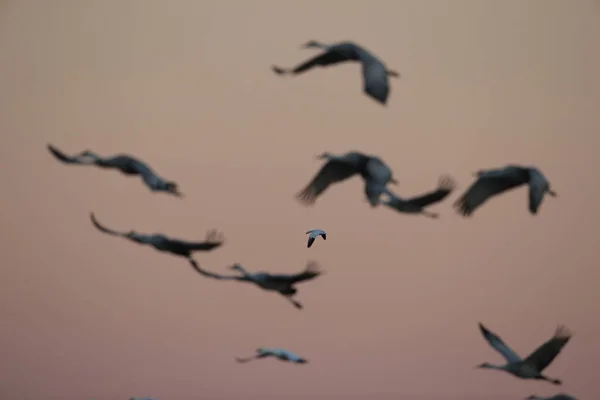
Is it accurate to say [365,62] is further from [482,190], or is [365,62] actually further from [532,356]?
[532,356]

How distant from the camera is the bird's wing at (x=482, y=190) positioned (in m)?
1.77

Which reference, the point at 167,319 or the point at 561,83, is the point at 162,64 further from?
the point at 561,83

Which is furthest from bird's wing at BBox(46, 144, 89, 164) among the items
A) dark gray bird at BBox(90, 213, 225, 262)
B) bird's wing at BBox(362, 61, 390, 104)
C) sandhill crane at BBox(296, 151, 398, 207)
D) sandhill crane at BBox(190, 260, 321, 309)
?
bird's wing at BBox(362, 61, 390, 104)

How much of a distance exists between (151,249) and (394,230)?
0.61 meters

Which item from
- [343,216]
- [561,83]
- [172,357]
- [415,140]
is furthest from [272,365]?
[561,83]

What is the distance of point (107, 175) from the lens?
180cm

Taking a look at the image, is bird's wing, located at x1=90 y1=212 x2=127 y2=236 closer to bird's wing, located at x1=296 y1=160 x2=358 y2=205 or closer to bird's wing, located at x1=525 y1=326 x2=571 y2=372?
bird's wing, located at x1=296 y1=160 x2=358 y2=205

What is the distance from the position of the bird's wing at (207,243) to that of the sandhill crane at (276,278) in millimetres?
40

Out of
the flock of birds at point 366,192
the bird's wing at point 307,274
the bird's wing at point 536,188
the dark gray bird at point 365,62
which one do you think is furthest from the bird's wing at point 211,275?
the bird's wing at point 536,188

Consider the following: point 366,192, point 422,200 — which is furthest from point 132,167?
point 422,200

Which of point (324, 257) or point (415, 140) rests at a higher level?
point (415, 140)

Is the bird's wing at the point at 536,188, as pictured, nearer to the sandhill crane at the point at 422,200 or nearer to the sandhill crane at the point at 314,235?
the sandhill crane at the point at 422,200

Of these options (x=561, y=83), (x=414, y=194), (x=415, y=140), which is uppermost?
(x=561, y=83)

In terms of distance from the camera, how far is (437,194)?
5.82 feet
